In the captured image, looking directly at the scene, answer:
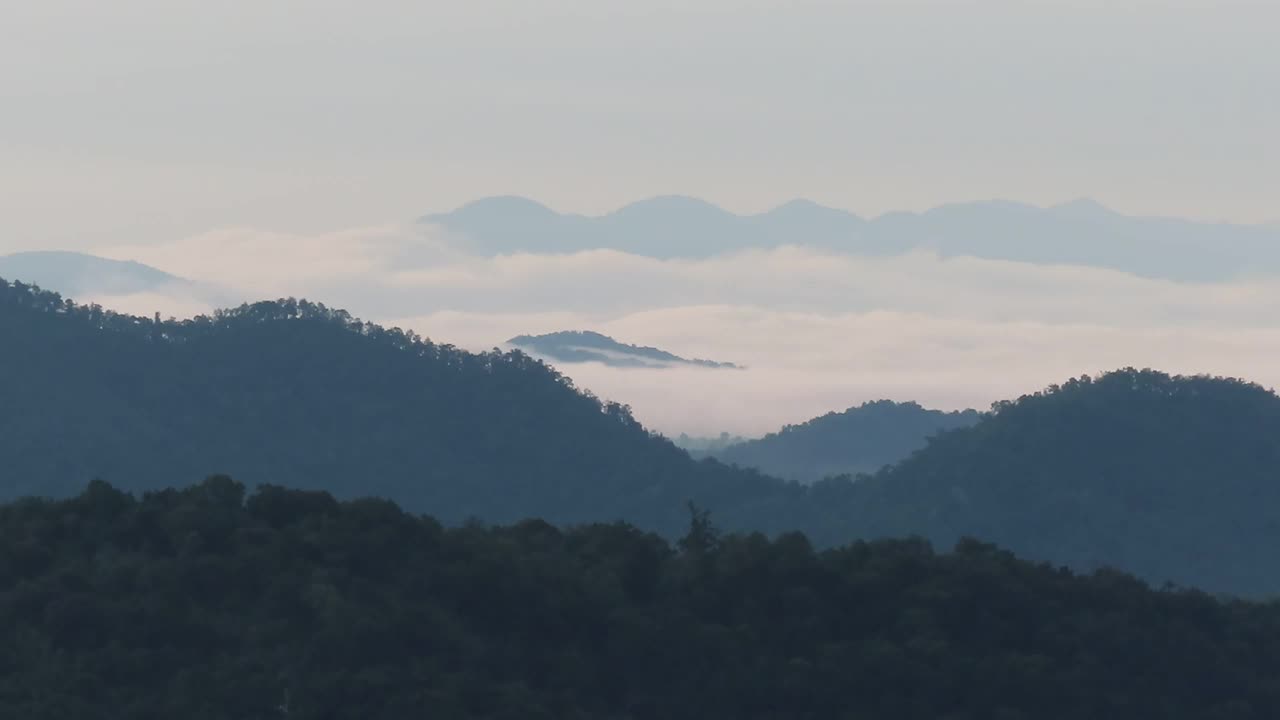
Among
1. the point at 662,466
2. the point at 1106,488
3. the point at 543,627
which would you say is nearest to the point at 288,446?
the point at 662,466

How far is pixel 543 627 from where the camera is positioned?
2163 inches

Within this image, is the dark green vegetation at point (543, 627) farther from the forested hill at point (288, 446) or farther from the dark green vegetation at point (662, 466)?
the forested hill at point (288, 446)

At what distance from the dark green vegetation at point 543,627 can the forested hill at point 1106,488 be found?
111 m

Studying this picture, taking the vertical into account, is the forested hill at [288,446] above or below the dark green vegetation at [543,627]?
above

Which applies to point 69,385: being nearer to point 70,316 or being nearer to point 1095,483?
point 70,316

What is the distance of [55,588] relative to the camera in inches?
2080

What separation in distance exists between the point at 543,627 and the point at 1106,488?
138083mm

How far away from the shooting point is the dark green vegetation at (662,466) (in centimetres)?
17975

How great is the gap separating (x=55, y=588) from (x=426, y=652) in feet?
25.7

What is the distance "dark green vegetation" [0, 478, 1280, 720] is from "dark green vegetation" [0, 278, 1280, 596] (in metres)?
113

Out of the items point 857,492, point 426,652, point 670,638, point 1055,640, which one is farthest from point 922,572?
point 857,492

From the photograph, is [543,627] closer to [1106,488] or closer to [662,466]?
[1106,488]

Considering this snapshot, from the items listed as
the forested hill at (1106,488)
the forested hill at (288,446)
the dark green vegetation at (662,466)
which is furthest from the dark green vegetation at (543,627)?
the forested hill at (288,446)

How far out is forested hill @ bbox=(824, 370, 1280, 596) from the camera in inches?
7057
